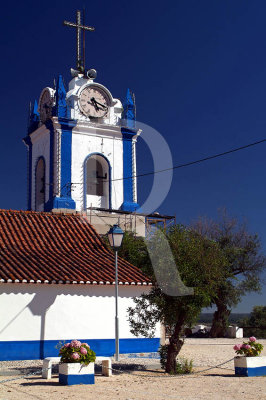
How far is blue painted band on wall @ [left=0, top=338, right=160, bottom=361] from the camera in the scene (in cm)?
1773

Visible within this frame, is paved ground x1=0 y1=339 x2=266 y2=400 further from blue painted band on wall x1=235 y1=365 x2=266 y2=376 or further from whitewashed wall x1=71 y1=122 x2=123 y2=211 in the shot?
whitewashed wall x1=71 y1=122 x2=123 y2=211

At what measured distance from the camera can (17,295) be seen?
711 inches

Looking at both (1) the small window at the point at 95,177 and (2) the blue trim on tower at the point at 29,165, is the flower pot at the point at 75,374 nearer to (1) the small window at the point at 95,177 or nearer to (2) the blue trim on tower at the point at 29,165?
(1) the small window at the point at 95,177

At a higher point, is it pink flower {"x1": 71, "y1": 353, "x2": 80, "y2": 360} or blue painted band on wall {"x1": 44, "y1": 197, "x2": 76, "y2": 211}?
blue painted band on wall {"x1": 44, "y1": 197, "x2": 76, "y2": 211}

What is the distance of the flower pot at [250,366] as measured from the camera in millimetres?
14680

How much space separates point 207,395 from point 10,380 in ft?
16.2

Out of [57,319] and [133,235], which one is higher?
[133,235]

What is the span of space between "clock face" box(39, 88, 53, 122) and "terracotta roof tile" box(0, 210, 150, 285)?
14.0 meters

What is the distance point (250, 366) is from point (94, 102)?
79.5 ft

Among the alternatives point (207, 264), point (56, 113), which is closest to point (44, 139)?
point (56, 113)

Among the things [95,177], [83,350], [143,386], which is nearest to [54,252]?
[83,350]

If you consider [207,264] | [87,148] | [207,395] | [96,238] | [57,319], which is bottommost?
[207,395]

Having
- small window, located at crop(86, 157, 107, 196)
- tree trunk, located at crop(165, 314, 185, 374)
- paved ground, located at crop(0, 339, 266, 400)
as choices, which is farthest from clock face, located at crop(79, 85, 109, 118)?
tree trunk, located at crop(165, 314, 185, 374)

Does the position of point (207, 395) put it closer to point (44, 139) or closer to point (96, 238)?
point (96, 238)
